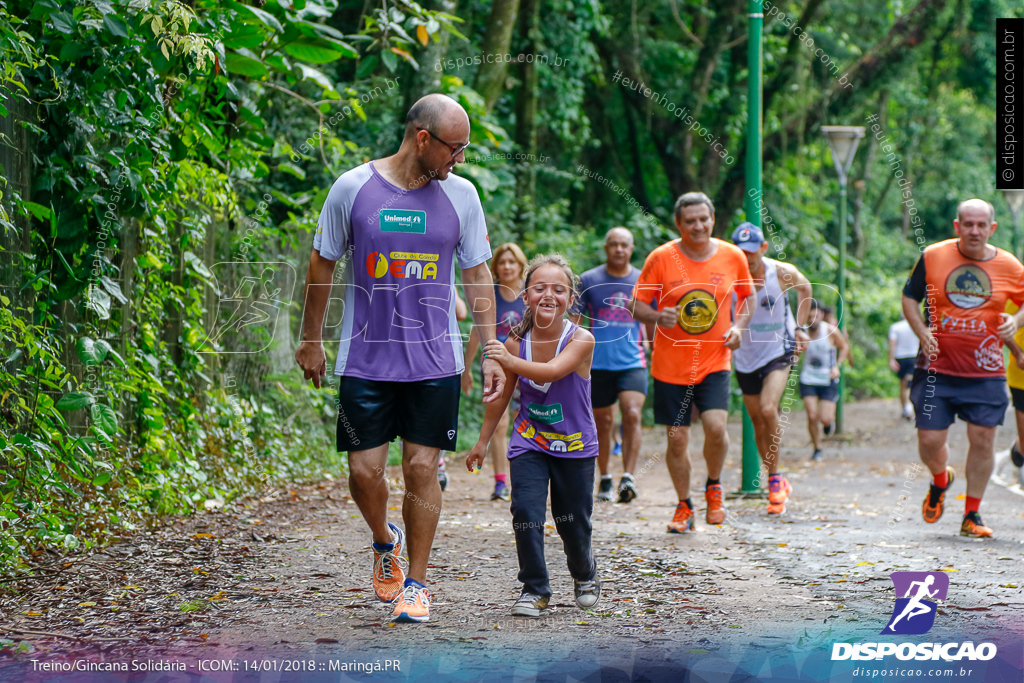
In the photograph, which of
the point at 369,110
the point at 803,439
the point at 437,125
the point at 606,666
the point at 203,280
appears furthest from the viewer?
the point at 803,439

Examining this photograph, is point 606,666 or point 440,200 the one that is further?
point 440,200

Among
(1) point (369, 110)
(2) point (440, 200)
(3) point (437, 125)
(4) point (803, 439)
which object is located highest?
(1) point (369, 110)

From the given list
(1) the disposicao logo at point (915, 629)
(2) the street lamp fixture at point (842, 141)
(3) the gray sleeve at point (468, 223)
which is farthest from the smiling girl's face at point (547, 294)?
(2) the street lamp fixture at point (842, 141)

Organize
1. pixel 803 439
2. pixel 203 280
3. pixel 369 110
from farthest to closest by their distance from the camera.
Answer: pixel 803 439, pixel 369 110, pixel 203 280

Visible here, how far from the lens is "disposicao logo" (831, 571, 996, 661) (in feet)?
14.0

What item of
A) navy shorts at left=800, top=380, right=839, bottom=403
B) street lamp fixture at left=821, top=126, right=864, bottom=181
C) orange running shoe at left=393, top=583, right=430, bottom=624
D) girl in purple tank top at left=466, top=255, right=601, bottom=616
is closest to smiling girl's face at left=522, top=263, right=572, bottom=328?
girl in purple tank top at left=466, top=255, right=601, bottom=616

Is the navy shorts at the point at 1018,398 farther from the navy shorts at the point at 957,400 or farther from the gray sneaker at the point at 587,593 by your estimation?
the gray sneaker at the point at 587,593

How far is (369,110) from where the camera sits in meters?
13.1

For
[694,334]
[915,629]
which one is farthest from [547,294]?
[694,334]

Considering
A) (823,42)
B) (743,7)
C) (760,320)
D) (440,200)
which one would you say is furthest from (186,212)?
(823,42)

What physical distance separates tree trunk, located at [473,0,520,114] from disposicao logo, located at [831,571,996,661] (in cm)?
868

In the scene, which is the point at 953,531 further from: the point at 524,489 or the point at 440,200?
the point at 440,200

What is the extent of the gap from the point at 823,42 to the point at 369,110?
1168 centimetres

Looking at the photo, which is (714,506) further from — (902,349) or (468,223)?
(902,349)
